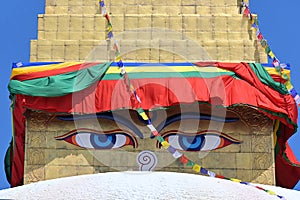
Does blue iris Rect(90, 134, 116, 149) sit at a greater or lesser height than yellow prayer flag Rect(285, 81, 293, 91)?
lesser

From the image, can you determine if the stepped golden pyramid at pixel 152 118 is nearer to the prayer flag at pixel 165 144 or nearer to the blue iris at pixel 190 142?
the blue iris at pixel 190 142

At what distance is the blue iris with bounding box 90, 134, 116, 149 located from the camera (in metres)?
17.2

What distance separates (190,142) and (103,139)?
83.1 inches

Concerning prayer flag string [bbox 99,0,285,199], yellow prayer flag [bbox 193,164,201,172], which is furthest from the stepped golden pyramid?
yellow prayer flag [bbox 193,164,201,172]

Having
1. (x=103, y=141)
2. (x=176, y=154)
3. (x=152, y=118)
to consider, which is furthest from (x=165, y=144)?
(x=103, y=141)

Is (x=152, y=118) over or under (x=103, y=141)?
over

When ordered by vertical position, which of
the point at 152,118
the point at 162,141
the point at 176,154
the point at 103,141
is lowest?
the point at 176,154

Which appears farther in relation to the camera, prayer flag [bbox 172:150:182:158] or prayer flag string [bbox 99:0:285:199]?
prayer flag [bbox 172:150:182:158]

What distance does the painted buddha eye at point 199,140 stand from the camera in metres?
17.2

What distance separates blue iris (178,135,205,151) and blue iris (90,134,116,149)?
1.63m

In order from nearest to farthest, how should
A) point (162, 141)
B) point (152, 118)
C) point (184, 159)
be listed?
point (184, 159) < point (162, 141) < point (152, 118)

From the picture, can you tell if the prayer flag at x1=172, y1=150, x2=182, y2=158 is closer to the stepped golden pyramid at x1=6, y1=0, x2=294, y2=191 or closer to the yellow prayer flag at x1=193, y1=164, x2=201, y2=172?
the stepped golden pyramid at x1=6, y1=0, x2=294, y2=191

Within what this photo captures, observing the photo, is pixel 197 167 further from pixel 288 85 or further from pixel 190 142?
pixel 288 85

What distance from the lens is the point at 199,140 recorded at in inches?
679
